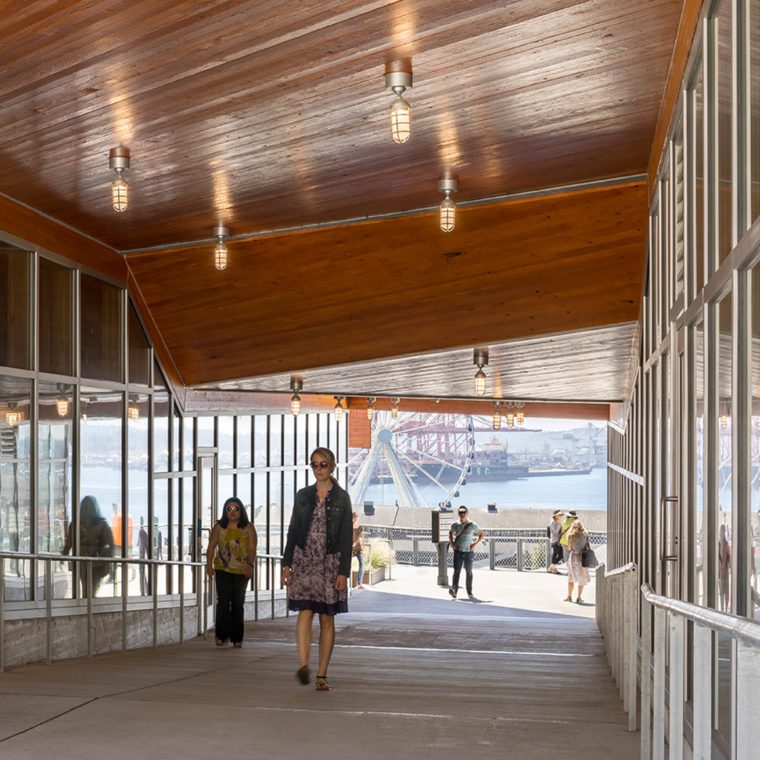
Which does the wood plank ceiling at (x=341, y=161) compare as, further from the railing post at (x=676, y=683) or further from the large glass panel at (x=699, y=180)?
the railing post at (x=676, y=683)

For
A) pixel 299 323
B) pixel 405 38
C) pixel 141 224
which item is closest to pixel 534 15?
pixel 405 38

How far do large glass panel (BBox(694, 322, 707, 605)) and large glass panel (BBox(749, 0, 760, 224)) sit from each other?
134 cm

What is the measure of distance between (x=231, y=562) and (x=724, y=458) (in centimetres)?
651

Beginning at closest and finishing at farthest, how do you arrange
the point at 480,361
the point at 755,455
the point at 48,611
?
the point at 755,455, the point at 48,611, the point at 480,361

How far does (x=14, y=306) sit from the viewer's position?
9945mm

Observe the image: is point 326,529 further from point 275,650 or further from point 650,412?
point 275,650

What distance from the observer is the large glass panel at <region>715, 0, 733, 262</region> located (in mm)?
3889

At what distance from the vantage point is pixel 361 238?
34.9ft

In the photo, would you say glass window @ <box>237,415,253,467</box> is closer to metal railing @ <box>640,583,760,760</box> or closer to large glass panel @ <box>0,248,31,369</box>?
large glass panel @ <box>0,248,31,369</box>

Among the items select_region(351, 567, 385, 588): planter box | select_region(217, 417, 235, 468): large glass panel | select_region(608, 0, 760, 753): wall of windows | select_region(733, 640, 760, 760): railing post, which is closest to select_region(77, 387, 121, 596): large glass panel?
select_region(217, 417, 235, 468): large glass panel

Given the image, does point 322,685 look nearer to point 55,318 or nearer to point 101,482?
point 55,318

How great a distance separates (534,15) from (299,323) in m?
6.58

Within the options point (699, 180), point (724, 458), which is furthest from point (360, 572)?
point (724, 458)

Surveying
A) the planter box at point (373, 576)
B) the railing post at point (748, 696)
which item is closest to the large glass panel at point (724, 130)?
the railing post at point (748, 696)
